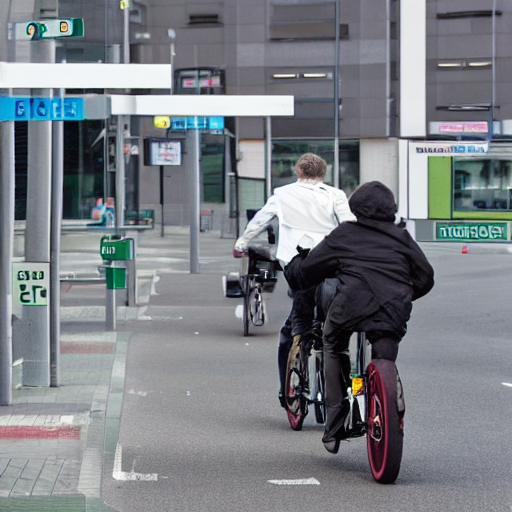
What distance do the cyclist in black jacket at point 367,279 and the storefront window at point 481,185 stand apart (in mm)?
23488

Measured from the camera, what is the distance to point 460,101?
35.6 meters

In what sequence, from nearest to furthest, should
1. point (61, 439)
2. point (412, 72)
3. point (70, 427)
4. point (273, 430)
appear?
1. point (61, 439)
2. point (70, 427)
3. point (273, 430)
4. point (412, 72)

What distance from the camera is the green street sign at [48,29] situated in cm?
895

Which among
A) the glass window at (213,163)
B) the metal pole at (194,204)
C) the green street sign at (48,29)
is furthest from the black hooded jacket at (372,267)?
the glass window at (213,163)

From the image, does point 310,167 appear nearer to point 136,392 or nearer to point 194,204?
point 136,392

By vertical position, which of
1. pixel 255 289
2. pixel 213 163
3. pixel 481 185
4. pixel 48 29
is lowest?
pixel 255 289

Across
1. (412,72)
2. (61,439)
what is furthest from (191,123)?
(412,72)

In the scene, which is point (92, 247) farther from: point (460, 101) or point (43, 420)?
point (460, 101)

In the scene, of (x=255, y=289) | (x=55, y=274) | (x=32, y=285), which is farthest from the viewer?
(x=255, y=289)

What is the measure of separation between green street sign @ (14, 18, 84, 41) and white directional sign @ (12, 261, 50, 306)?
1655mm

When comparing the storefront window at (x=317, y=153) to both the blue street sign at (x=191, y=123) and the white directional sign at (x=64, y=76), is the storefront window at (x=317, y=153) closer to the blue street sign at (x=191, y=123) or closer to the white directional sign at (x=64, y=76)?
the blue street sign at (x=191, y=123)

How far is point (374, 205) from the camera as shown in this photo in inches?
261

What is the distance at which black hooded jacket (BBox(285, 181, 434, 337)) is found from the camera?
645 centimetres

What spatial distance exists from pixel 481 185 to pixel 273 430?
2259cm
